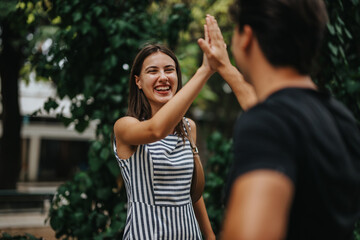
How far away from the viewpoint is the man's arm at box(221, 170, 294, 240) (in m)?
0.93

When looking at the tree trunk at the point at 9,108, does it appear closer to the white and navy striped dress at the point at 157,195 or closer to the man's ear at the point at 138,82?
the man's ear at the point at 138,82

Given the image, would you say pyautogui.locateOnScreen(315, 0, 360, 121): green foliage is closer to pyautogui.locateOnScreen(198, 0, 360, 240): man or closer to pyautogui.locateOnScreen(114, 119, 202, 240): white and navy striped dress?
pyautogui.locateOnScreen(114, 119, 202, 240): white and navy striped dress

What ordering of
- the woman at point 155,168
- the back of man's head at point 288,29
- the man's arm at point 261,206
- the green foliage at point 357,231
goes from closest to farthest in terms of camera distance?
the man's arm at point 261,206, the back of man's head at point 288,29, the woman at point 155,168, the green foliage at point 357,231

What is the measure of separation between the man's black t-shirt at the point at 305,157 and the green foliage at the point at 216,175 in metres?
2.97

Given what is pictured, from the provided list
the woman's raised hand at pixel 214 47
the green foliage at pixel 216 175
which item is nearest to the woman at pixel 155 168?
the woman's raised hand at pixel 214 47

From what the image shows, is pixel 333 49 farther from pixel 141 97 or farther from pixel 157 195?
pixel 157 195

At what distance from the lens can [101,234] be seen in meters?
3.54

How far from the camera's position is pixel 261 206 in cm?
93

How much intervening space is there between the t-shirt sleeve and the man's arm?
0.02 metres

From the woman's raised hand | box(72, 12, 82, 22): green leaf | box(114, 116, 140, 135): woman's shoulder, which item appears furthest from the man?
box(72, 12, 82, 22): green leaf

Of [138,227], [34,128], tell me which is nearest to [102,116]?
[138,227]

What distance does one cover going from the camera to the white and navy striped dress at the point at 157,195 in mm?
2023

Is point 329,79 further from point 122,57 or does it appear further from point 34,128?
point 34,128

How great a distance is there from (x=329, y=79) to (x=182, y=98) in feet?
6.53
